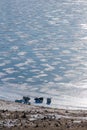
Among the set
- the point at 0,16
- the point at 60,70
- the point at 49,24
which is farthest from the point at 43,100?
the point at 0,16

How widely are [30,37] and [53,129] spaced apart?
31.5 m

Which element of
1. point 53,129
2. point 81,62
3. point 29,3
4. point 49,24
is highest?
point 29,3

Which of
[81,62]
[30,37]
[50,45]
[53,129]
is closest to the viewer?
[53,129]

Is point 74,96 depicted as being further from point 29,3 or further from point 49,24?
point 29,3

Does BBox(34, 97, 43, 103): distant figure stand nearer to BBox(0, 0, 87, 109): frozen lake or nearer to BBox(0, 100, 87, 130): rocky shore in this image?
BBox(0, 0, 87, 109): frozen lake

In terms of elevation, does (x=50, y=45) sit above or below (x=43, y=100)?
above

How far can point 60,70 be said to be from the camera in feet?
120

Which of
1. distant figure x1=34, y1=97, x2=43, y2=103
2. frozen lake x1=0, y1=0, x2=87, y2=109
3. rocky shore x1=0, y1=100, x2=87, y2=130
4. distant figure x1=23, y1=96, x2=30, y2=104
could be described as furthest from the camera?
frozen lake x1=0, y1=0, x2=87, y2=109

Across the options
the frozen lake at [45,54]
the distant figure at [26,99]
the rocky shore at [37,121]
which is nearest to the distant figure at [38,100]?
the distant figure at [26,99]

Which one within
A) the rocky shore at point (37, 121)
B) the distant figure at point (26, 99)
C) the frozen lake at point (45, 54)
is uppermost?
the frozen lake at point (45, 54)

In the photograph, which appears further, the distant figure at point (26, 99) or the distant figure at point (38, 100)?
the distant figure at point (38, 100)

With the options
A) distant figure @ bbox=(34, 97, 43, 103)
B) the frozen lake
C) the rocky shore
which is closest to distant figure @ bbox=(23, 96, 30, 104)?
distant figure @ bbox=(34, 97, 43, 103)

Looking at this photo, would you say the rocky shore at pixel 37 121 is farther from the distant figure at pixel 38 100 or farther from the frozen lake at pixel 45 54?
the frozen lake at pixel 45 54

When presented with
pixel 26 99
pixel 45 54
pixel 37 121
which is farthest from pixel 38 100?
pixel 45 54
